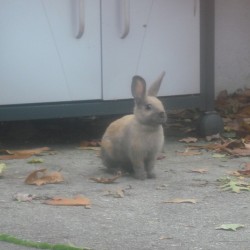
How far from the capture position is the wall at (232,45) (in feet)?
29.6

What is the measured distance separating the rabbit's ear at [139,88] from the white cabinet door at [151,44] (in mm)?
1018

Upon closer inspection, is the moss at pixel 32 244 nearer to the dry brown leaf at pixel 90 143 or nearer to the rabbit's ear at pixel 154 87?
the rabbit's ear at pixel 154 87

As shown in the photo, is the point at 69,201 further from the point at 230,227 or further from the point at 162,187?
the point at 230,227

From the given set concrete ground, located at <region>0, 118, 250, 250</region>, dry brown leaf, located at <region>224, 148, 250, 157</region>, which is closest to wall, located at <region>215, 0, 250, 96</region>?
dry brown leaf, located at <region>224, 148, 250, 157</region>

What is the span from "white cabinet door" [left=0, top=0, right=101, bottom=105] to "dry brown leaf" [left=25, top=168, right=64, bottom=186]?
922 millimetres

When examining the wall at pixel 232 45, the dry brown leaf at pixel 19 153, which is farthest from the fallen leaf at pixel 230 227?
the wall at pixel 232 45

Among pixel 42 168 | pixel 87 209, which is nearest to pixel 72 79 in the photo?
pixel 42 168

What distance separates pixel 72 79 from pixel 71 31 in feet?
1.18

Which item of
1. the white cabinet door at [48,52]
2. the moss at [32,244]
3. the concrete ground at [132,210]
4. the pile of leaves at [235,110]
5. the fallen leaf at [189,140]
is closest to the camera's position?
the moss at [32,244]

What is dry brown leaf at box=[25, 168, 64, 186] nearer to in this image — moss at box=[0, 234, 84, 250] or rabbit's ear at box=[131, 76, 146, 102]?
rabbit's ear at box=[131, 76, 146, 102]

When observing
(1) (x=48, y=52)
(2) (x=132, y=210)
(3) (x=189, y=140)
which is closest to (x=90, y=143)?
(3) (x=189, y=140)

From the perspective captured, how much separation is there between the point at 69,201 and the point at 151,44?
2117 mm

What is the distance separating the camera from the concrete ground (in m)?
4.67

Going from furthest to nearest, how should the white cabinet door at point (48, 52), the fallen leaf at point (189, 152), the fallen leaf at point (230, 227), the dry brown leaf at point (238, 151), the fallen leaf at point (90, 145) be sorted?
the fallen leaf at point (90, 145), the fallen leaf at point (189, 152), the dry brown leaf at point (238, 151), the white cabinet door at point (48, 52), the fallen leaf at point (230, 227)
